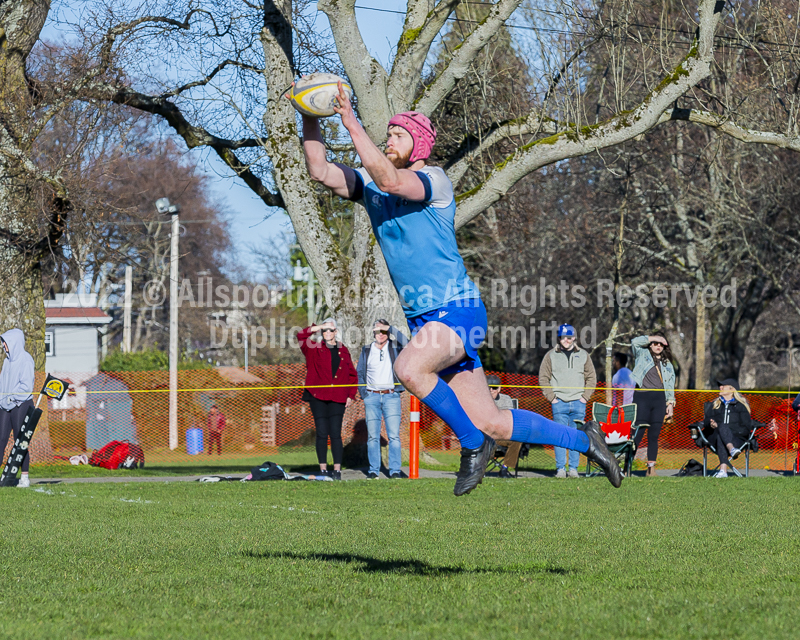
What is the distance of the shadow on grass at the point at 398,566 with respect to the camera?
5.47 m

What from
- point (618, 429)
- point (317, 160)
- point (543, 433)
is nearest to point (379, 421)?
point (618, 429)

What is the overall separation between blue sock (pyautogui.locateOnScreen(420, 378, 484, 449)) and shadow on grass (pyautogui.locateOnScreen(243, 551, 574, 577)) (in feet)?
2.58

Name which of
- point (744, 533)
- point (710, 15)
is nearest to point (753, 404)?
point (710, 15)

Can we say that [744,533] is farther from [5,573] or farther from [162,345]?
[162,345]

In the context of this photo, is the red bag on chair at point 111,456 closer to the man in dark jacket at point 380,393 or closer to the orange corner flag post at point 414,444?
the man in dark jacket at point 380,393

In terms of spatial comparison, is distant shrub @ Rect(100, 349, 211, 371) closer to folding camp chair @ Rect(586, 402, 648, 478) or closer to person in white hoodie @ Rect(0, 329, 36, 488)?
person in white hoodie @ Rect(0, 329, 36, 488)

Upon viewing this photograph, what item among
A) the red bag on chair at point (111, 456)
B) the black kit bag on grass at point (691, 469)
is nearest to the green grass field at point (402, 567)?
the black kit bag on grass at point (691, 469)

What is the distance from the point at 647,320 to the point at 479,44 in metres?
18.5

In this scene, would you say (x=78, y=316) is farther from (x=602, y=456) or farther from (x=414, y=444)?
(x=602, y=456)

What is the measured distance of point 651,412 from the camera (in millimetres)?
13695

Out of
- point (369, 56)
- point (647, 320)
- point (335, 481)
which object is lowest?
point (335, 481)

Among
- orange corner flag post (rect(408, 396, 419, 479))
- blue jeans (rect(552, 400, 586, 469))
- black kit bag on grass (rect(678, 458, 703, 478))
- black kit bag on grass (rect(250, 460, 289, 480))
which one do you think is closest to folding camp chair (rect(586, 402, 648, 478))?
blue jeans (rect(552, 400, 586, 469))

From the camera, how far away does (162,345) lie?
57969 millimetres

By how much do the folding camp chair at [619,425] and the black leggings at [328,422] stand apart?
11.5 ft
